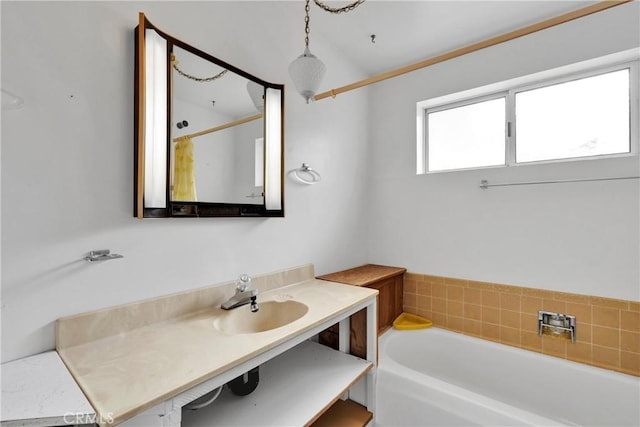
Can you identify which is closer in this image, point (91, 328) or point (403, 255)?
point (91, 328)

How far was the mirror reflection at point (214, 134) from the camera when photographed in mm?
1226

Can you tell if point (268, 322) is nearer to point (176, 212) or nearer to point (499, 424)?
point (176, 212)

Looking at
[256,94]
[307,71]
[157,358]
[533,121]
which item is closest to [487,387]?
[533,121]

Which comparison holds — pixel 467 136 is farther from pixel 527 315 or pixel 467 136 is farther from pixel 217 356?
pixel 217 356

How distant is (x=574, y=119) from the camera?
1.89 meters

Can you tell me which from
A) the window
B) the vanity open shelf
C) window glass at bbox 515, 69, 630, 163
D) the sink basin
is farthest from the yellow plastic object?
window glass at bbox 515, 69, 630, 163

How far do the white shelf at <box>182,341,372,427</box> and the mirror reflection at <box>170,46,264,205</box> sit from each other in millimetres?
876

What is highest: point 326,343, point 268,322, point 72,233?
point 72,233

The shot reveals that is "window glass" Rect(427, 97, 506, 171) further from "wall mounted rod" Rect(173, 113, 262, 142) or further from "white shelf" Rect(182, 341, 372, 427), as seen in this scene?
"white shelf" Rect(182, 341, 372, 427)

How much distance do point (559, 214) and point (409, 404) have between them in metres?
1.47

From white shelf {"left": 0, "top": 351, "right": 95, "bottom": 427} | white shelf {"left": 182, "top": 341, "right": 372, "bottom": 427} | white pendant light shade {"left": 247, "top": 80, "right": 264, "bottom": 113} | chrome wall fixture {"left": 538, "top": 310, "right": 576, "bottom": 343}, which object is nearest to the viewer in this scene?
white shelf {"left": 0, "top": 351, "right": 95, "bottom": 427}

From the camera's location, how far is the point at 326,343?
176 cm

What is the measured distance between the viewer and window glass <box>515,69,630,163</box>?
1.76 metres

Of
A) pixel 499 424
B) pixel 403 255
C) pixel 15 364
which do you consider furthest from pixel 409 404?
pixel 15 364
